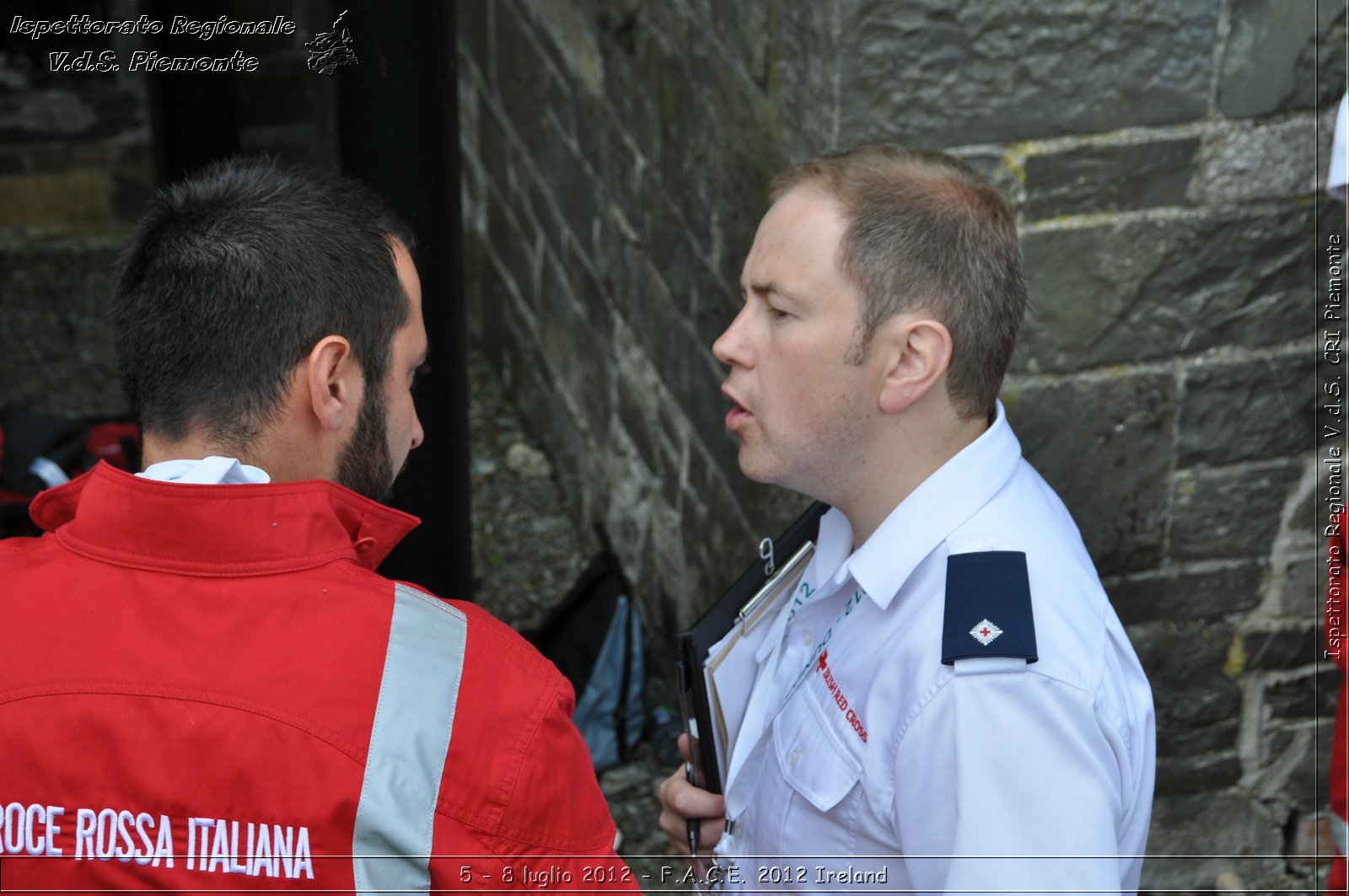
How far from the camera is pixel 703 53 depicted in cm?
308

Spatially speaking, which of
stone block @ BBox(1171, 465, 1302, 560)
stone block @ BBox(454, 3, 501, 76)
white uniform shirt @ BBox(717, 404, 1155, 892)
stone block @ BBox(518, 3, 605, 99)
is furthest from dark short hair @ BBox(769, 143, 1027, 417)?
stone block @ BBox(454, 3, 501, 76)

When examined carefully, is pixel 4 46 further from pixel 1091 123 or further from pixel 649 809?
pixel 1091 123

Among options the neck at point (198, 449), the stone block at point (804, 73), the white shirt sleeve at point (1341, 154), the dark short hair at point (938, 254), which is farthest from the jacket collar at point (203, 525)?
the white shirt sleeve at point (1341, 154)

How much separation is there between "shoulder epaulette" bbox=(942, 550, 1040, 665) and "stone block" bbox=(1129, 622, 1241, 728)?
1.21 metres

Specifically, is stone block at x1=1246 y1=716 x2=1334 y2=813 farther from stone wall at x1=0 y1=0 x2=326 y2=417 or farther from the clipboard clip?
stone wall at x1=0 y1=0 x2=326 y2=417

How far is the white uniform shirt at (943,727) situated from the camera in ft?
5.45

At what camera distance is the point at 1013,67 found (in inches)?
94.5

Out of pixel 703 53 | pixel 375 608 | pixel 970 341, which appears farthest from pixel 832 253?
pixel 703 53

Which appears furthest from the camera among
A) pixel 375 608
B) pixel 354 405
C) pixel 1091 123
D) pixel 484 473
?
pixel 484 473

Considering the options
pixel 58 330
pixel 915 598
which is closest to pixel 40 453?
pixel 915 598

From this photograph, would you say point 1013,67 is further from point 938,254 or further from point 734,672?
point 734,672

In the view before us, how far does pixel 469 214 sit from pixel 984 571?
4.32 meters

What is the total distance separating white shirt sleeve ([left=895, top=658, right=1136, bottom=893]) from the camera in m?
1.65

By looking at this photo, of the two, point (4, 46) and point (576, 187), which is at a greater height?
point (4, 46)
